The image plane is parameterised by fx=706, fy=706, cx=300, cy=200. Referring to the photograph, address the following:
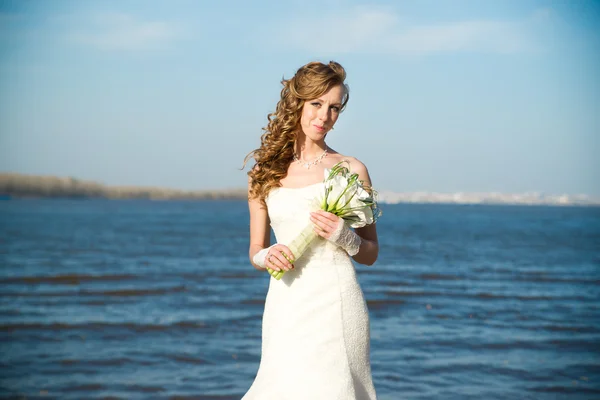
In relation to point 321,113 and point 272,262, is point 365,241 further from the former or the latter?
point 321,113

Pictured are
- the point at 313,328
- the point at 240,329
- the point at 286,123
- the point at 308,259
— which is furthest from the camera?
the point at 240,329

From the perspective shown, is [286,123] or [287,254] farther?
[286,123]

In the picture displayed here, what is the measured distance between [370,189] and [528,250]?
32.1 meters

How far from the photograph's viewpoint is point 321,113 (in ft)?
12.2

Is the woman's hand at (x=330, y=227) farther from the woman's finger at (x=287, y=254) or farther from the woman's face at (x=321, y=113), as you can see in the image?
the woman's face at (x=321, y=113)

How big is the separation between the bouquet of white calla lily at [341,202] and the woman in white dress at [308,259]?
0.06 meters

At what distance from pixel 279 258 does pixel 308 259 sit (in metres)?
0.27

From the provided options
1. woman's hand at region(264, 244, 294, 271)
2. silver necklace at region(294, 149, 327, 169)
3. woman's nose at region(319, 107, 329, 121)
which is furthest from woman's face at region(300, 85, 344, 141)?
woman's hand at region(264, 244, 294, 271)

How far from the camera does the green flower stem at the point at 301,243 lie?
347cm

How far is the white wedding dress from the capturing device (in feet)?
11.3

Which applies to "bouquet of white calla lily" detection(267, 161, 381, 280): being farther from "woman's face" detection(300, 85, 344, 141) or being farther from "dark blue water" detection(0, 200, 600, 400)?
"dark blue water" detection(0, 200, 600, 400)

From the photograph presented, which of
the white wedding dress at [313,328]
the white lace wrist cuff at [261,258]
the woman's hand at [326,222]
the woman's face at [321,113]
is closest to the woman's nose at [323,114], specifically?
the woman's face at [321,113]

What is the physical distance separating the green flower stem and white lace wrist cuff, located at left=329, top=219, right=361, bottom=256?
0.11 m

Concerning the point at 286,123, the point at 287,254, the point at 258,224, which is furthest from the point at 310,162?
the point at 287,254
